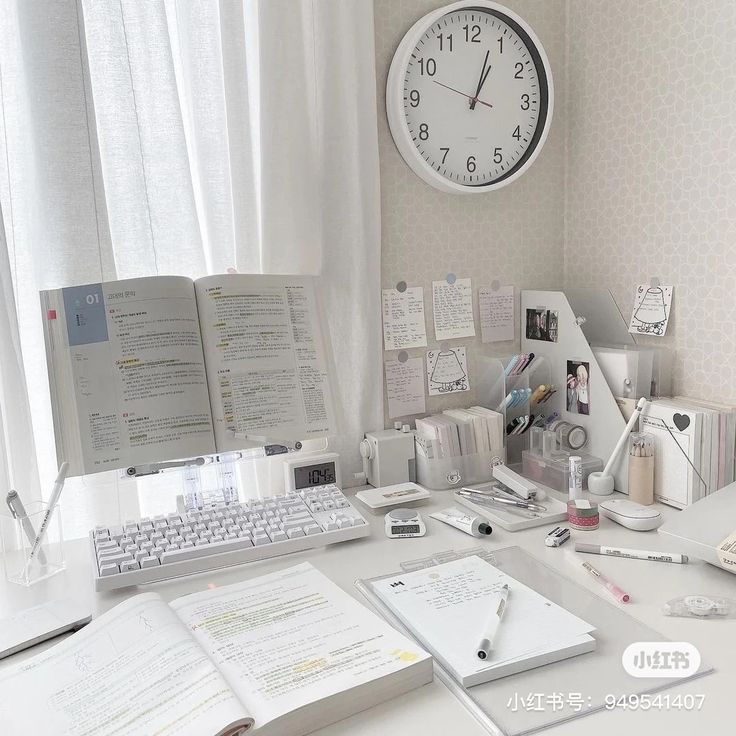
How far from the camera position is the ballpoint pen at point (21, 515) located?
1153 mm

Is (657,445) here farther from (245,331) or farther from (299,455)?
(245,331)

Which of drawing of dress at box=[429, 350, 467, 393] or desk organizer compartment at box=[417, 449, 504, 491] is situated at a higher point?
drawing of dress at box=[429, 350, 467, 393]

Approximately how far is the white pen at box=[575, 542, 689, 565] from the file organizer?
0.45 feet

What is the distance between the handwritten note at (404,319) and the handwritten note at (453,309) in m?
0.04

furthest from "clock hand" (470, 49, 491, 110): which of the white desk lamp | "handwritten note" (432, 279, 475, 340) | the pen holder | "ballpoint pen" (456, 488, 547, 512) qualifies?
the pen holder

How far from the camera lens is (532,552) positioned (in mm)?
1173

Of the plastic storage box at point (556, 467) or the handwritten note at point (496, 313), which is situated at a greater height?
the handwritten note at point (496, 313)

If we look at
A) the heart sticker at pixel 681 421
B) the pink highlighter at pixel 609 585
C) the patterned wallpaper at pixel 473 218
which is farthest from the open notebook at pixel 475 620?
the patterned wallpaper at pixel 473 218

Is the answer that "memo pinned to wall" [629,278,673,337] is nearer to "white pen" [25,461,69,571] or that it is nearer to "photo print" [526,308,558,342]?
"photo print" [526,308,558,342]

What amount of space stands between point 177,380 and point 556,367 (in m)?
0.87

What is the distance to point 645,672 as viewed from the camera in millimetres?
825

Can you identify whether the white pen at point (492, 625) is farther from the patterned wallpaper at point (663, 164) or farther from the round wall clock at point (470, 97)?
the round wall clock at point (470, 97)

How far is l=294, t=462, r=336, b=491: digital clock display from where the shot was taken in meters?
1.45

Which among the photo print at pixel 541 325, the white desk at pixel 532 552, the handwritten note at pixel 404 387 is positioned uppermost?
the photo print at pixel 541 325
